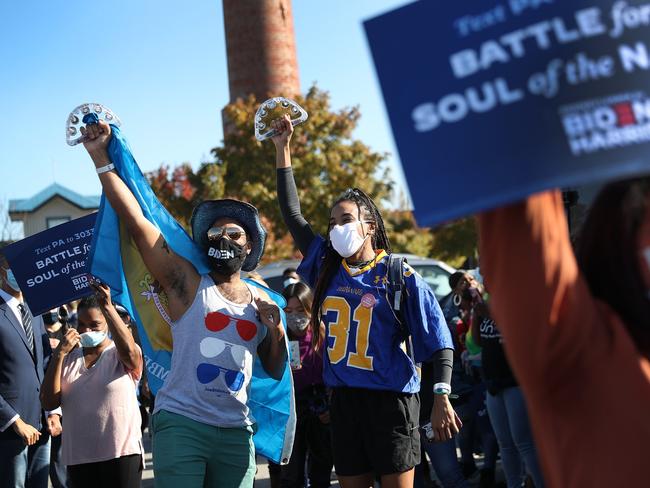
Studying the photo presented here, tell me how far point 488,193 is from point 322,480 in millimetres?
6488

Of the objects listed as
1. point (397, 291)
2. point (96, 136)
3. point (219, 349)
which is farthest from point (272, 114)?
point (219, 349)

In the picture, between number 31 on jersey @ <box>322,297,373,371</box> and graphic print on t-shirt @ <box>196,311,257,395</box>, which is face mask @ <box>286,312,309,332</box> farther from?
graphic print on t-shirt @ <box>196,311,257,395</box>

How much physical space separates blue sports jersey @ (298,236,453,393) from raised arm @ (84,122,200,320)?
3.01 ft

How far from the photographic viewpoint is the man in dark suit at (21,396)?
20.8 feet

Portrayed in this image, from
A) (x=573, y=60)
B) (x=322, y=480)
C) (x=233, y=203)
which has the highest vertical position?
(x=233, y=203)

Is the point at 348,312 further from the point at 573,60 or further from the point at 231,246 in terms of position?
the point at 573,60

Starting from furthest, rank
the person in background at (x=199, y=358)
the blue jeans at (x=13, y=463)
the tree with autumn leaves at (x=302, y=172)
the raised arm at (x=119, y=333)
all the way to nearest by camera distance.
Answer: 1. the tree with autumn leaves at (x=302, y=172)
2. the blue jeans at (x=13, y=463)
3. the raised arm at (x=119, y=333)
4. the person in background at (x=199, y=358)

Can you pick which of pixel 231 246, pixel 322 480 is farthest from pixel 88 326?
pixel 322 480

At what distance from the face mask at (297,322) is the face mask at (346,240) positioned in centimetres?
285

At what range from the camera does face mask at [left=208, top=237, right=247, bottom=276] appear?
4.70 meters

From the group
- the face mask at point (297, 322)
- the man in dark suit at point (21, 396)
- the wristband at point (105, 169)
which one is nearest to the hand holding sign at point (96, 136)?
the wristband at point (105, 169)

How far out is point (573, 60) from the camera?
1.77m

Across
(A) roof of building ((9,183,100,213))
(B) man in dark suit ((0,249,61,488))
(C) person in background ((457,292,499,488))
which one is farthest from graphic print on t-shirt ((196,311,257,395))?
(A) roof of building ((9,183,100,213))

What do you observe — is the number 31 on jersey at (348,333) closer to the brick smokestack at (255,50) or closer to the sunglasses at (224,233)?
the sunglasses at (224,233)
